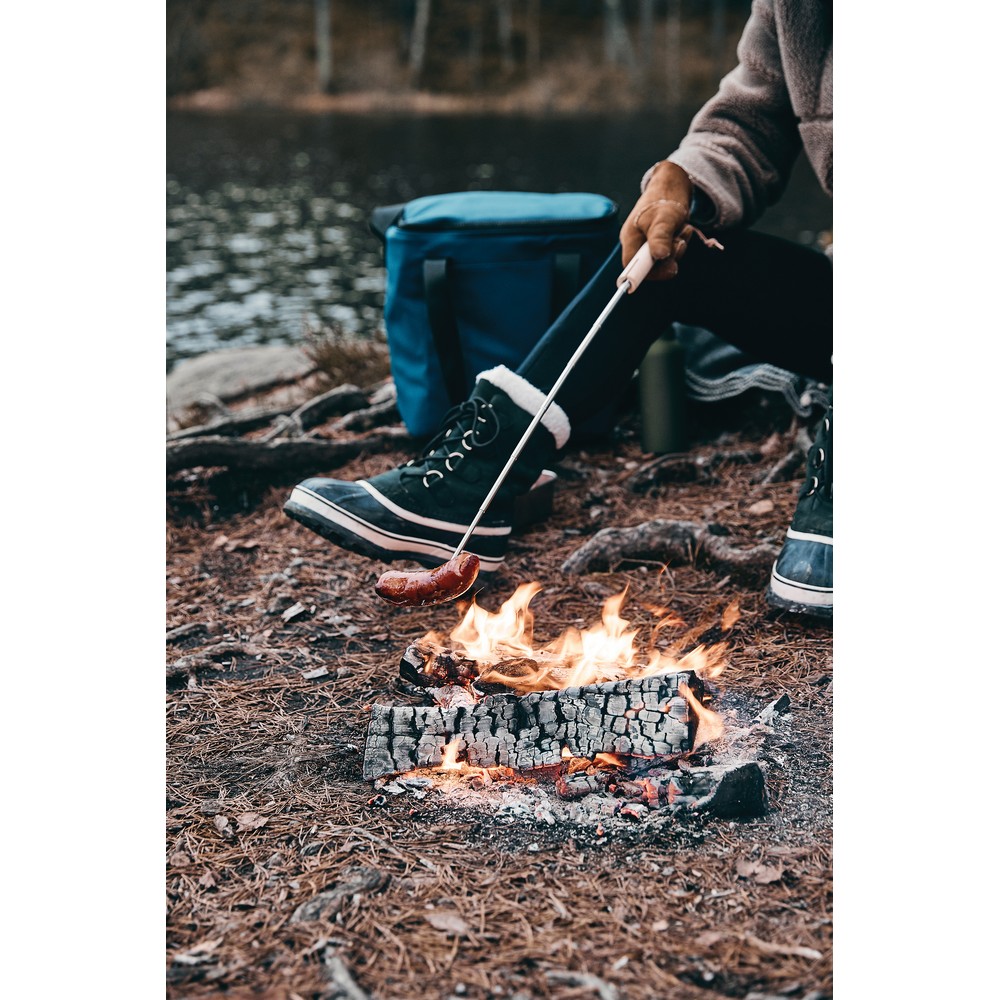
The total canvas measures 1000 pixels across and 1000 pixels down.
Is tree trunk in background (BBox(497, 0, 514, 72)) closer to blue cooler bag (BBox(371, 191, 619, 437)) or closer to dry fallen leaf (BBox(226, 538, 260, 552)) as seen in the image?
blue cooler bag (BBox(371, 191, 619, 437))

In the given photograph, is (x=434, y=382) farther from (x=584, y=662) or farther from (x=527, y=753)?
(x=527, y=753)

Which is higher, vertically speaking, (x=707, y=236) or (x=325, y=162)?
(x=325, y=162)

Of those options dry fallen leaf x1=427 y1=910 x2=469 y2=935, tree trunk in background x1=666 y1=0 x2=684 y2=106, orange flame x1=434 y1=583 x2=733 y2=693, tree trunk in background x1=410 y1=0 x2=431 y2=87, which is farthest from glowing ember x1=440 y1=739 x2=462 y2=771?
tree trunk in background x1=410 y1=0 x2=431 y2=87

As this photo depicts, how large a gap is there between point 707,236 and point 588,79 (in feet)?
82.3

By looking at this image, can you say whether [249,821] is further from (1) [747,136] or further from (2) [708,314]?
(1) [747,136]

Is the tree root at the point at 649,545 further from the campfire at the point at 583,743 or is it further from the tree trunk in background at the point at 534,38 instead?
the tree trunk in background at the point at 534,38

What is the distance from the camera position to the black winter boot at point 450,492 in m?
2.36

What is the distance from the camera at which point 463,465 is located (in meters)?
2.40

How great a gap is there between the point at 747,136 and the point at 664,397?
2.98 ft

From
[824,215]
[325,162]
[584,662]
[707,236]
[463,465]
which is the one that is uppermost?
[325,162]

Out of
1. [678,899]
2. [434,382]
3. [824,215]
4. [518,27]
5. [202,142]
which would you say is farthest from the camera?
[518,27]

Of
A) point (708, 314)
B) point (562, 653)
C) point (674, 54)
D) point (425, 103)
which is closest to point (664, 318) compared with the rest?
point (708, 314)

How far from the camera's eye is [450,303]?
319 cm

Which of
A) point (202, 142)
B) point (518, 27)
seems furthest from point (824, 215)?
point (518, 27)
